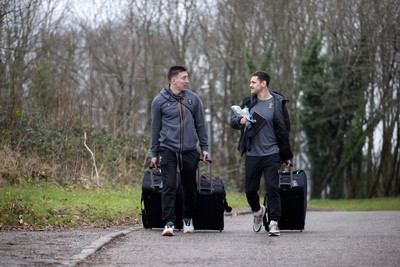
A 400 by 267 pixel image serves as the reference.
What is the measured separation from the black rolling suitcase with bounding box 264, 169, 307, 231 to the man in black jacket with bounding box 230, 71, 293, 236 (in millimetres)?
397

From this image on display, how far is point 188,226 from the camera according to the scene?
11.9 meters

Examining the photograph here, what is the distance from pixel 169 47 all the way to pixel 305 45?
7660 millimetres

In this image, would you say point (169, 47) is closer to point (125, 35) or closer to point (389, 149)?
point (125, 35)

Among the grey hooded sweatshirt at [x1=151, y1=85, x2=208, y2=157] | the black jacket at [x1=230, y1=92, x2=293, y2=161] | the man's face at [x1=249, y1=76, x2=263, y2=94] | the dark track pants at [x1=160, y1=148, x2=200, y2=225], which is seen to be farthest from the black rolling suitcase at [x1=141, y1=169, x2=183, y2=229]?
the man's face at [x1=249, y1=76, x2=263, y2=94]

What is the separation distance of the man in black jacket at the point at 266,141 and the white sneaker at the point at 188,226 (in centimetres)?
87

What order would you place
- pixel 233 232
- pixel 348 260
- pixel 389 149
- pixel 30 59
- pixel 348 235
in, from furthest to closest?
pixel 389 149 → pixel 30 59 → pixel 233 232 → pixel 348 235 → pixel 348 260

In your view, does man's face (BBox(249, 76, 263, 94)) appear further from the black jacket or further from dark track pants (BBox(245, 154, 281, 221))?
dark track pants (BBox(245, 154, 281, 221))

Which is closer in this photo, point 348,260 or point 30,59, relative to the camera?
point 348,260

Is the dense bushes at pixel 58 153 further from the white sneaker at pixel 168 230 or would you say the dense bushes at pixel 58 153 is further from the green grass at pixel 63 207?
the white sneaker at pixel 168 230

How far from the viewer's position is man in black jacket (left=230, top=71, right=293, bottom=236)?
37.9 ft

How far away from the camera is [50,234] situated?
37.4 feet

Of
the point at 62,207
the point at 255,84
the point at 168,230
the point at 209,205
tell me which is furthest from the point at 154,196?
the point at 62,207

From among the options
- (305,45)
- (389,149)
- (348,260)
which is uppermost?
(305,45)

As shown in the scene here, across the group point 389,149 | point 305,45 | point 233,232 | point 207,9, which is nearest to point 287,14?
point 305,45
